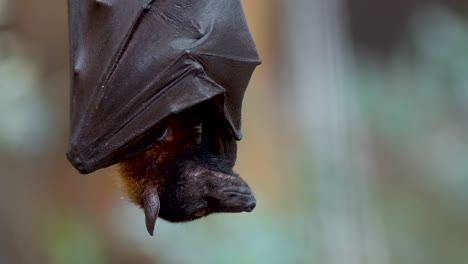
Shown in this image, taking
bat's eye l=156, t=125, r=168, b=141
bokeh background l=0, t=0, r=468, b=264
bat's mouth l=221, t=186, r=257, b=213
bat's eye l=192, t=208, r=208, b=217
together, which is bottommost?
bokeh background l=0, t=0, r=468, b=264

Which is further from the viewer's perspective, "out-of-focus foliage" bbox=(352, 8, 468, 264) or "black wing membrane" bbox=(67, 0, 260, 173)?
"out-of-focus foliage" bbox=(352, 8, 468, 264)

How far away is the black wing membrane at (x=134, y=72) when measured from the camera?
106 cm

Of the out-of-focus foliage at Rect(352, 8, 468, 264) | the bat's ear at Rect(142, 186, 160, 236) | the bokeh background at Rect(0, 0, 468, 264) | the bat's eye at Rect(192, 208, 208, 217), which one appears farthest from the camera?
the out-of-focus foliage at Rect(352, 8, 468, 264)

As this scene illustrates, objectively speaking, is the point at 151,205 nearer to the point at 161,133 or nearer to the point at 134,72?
the point at 161,133

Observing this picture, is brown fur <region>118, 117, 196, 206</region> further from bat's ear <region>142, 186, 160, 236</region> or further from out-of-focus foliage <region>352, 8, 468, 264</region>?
out-of-focus foliage <region>352, 8, 468, 264</region>

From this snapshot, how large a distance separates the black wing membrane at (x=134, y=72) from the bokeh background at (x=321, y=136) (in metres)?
1.37

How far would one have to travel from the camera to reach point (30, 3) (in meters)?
2.48

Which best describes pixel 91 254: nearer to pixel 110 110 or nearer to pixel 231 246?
pixel 231 246

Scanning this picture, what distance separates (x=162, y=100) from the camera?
1074 millimetres

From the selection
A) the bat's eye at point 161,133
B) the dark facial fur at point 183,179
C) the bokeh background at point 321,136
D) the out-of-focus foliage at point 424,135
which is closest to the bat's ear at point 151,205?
the dark facial fur at point 183,179

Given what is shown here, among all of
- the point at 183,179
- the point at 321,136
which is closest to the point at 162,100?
the point at 183,179

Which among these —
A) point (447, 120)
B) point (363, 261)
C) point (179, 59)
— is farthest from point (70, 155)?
point (447, 120)

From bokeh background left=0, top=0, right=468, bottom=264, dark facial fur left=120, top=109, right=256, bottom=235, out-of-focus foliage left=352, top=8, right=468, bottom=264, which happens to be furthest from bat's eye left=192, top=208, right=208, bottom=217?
out-of-focus foliage left=352, top=8, right=468, bottom=264

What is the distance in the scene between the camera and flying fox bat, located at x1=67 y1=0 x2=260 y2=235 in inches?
41.8
